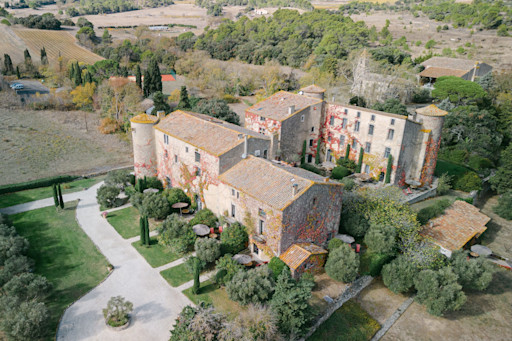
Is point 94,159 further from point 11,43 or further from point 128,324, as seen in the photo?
point 11,43

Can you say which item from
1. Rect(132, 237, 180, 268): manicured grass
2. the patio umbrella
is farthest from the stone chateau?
Rect(132, 237, 180, 268): manicured grass

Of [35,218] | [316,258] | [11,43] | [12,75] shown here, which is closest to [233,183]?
[316,258]

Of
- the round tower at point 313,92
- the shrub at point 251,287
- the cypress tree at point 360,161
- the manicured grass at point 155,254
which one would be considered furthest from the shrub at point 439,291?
the round tower at point 313,92

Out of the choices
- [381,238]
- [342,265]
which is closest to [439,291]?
[381,238]

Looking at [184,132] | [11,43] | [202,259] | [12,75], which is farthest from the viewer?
[11,43]

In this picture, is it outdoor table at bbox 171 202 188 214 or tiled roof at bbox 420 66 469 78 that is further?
tiled roof at bbox 420 66 469 78

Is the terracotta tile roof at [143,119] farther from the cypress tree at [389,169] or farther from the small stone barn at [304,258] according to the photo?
the cypress tree at [389,169]

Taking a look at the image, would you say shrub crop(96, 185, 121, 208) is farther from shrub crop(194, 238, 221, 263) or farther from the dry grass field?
shrub crop(194, 238, 221, 263)
